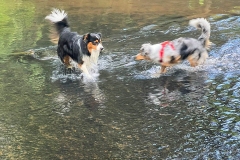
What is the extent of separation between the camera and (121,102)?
550 cm

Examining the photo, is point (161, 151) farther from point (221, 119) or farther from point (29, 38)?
point (29, 38)

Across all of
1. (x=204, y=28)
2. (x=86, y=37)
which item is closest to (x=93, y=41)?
(x=86, y=37)

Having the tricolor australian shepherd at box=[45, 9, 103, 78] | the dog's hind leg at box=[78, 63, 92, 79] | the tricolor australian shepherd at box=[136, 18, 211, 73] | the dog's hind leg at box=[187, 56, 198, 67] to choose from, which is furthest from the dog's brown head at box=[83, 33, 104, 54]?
the dog's hind leg at box=[187, 56, 198, 67]

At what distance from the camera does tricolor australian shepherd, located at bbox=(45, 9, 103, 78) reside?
664 cm

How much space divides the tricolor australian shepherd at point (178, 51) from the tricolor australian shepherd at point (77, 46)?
0.95 m

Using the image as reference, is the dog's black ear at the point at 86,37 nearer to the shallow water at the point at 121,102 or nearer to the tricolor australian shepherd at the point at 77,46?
the tricolor australian shepherd at the point at 77,46

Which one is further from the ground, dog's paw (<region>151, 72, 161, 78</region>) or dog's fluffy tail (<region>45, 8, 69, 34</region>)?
dog's fluffy tail (<region>45, 8, 69, 34</region>)

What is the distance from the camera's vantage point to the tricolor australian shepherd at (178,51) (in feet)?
22.2

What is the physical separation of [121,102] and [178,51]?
6.46 ft

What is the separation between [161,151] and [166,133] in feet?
1.57

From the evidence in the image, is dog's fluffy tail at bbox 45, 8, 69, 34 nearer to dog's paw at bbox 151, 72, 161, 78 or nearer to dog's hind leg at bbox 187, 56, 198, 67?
dog's paw at bbox 151, 72, 161, 78

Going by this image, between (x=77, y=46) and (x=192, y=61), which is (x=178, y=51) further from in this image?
(x=77, y=46)

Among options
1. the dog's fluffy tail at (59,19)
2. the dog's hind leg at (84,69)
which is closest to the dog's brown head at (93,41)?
the dog's hind leg at (84,69)

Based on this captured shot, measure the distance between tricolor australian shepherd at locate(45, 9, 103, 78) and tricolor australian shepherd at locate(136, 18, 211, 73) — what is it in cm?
95
